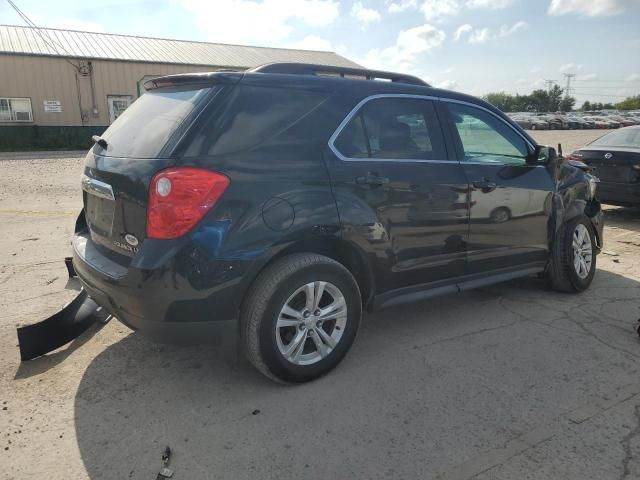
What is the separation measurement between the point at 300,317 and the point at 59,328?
1.78 meters

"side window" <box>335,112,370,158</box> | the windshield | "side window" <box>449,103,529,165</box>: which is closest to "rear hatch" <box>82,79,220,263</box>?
"side window" <box>335,112,370,158</box>

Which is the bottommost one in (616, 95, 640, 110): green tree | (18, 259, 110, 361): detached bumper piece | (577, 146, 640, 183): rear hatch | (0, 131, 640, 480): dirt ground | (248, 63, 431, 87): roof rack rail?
(0, 131, 640, 480): dirt ground

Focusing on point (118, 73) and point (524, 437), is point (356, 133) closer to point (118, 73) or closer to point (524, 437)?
point (524, 437)

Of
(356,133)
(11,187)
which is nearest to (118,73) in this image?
(11,187)

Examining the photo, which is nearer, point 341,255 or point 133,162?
point 133,162

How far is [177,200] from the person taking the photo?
2.71 meters

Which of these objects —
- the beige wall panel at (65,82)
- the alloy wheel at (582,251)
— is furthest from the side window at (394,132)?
the beige wall panel at (65,82)

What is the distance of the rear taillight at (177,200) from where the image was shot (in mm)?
2705

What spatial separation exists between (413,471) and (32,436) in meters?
1.97

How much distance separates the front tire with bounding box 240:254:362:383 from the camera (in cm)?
296

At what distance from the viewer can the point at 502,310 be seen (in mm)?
4527

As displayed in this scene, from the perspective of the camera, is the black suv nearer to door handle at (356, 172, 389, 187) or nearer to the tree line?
door handle at (356, 172, 389, 187)

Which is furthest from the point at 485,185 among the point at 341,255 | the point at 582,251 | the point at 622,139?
the point at 622,139

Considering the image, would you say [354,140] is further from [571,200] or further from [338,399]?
[571,200]
